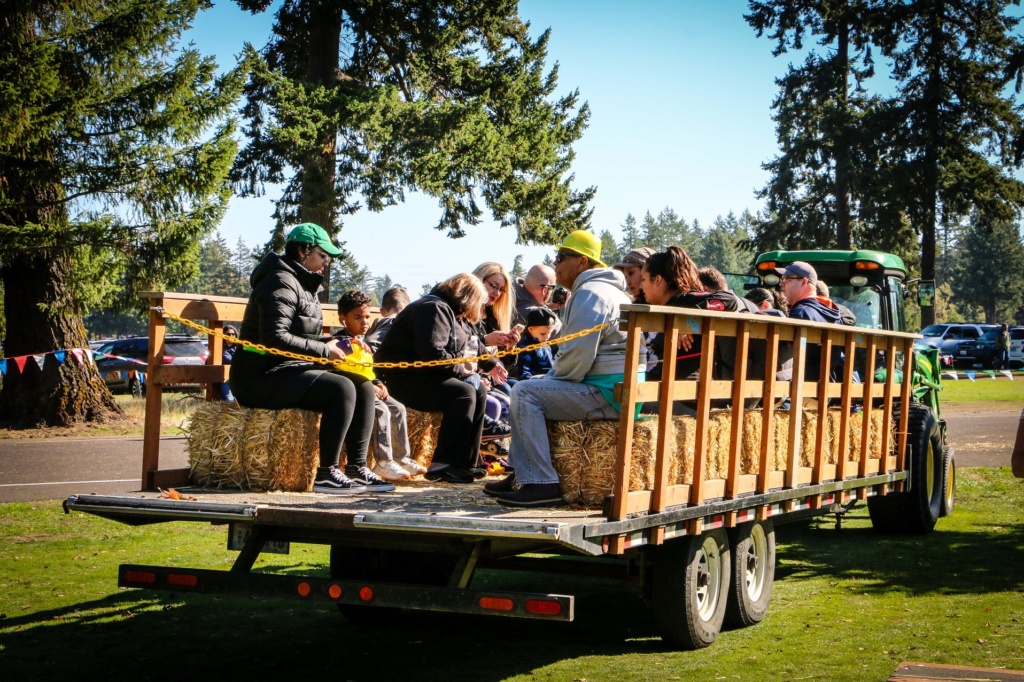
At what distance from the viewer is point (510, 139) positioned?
1118 inches

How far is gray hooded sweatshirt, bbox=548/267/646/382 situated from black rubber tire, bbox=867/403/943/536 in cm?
534

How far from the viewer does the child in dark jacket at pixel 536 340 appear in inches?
373

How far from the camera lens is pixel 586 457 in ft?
20.1

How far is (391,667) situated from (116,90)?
672 inches

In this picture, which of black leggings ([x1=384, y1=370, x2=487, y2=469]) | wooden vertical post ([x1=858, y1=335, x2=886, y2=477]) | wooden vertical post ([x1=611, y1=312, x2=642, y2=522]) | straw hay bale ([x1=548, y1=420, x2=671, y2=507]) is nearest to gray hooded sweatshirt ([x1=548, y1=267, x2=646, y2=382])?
straw hay bale ([x1=548, y1=420, x2=671, y2=507])

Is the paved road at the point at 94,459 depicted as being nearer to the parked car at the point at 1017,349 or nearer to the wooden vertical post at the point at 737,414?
the wooden vertical post at the point at 737,414

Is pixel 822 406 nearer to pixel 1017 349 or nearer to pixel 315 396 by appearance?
pixel 315 396

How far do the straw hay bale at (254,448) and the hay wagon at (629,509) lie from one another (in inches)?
6.6

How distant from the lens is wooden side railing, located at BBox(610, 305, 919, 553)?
558cm

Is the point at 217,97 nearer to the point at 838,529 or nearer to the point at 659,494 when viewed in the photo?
the point at 838,529

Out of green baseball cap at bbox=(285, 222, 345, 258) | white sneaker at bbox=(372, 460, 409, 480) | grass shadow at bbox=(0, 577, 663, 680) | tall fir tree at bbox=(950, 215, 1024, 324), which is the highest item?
tall fir tree at bbox=(950, 215, 1024, 324)

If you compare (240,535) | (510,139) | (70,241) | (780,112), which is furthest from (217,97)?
(780,112)

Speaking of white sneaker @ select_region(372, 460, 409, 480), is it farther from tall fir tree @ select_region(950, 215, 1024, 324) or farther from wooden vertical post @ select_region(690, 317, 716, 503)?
tall fir tree @ select_region(950, 215, 1024, 324)

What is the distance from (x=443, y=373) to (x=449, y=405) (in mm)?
233
